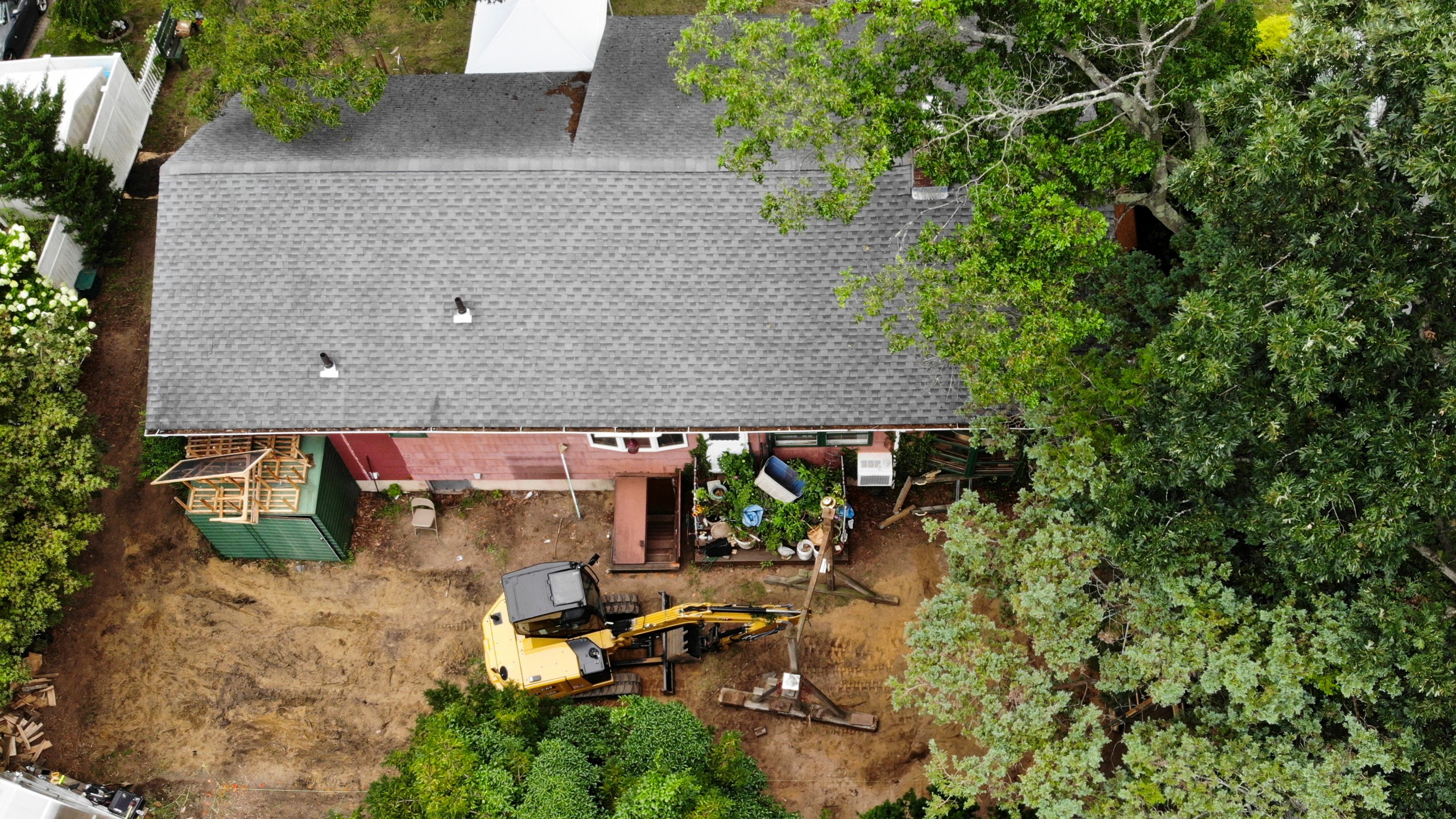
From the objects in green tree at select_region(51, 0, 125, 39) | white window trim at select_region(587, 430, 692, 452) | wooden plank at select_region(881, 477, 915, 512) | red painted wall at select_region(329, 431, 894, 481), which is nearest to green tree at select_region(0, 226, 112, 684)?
red painted wall at select_region(329, 431, 894, 481)

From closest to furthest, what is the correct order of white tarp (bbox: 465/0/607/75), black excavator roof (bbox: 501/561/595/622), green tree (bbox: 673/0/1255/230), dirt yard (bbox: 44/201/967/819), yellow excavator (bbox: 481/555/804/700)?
green tree (bbox: 673/0/1255/230) < black excavator roof (bbox: 501/561/595/622) < yellow excavator (bbox: 481/555/804/700) < dirt yard (bbox: 44/201/967/819) < white tarp (bbox: 465/0/607/75)

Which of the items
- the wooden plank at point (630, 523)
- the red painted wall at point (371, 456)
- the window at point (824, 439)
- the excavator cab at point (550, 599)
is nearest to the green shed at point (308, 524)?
the red painted wall at point (371, 456)

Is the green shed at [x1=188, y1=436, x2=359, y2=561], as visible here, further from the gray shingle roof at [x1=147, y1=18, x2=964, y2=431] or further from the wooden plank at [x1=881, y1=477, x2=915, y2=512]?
the wooden plank at [x1=881, y1=477, x2=915, y2=512]

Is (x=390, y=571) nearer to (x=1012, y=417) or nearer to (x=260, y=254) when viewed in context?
(x=260, y=254)

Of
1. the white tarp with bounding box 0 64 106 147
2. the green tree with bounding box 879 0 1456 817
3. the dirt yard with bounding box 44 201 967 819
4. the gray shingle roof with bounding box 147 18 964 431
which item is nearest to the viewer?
the green tree with bounding box 879 0 1456 817

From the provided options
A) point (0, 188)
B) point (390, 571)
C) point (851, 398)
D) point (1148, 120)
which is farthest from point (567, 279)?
point (0, 188)
